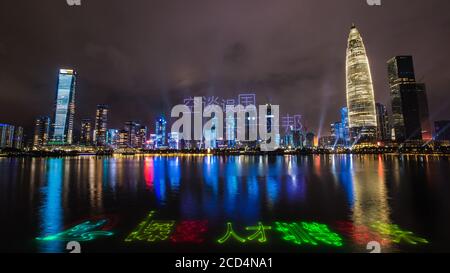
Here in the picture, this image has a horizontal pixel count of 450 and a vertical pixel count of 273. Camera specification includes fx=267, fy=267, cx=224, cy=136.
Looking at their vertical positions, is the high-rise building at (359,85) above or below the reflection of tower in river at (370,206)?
above

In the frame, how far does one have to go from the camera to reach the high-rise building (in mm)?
144000

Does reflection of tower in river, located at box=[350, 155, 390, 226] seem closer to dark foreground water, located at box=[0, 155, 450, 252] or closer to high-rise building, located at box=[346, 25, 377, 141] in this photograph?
dark foreground water, located at box=[0, 155, 450, 252]

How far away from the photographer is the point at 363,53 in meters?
143

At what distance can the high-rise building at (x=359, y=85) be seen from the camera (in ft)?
472

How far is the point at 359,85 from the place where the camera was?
152000mm

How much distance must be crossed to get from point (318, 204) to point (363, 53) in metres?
153

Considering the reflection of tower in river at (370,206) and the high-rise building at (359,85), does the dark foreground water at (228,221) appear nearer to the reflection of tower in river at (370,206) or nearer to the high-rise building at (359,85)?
the reflection of tower in river at (370,206)

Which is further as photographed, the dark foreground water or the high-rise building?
the high-rise building

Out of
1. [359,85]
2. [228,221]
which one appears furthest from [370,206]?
[359,85]

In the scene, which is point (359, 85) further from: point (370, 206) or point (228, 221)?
point (228, 221)

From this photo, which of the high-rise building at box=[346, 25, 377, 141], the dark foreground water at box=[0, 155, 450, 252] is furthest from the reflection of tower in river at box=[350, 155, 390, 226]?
the high-rise building at box=[346, 25, 377, 141]

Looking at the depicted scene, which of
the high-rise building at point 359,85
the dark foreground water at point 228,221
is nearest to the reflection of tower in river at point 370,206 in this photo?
the dark foreground water at point 228,221
